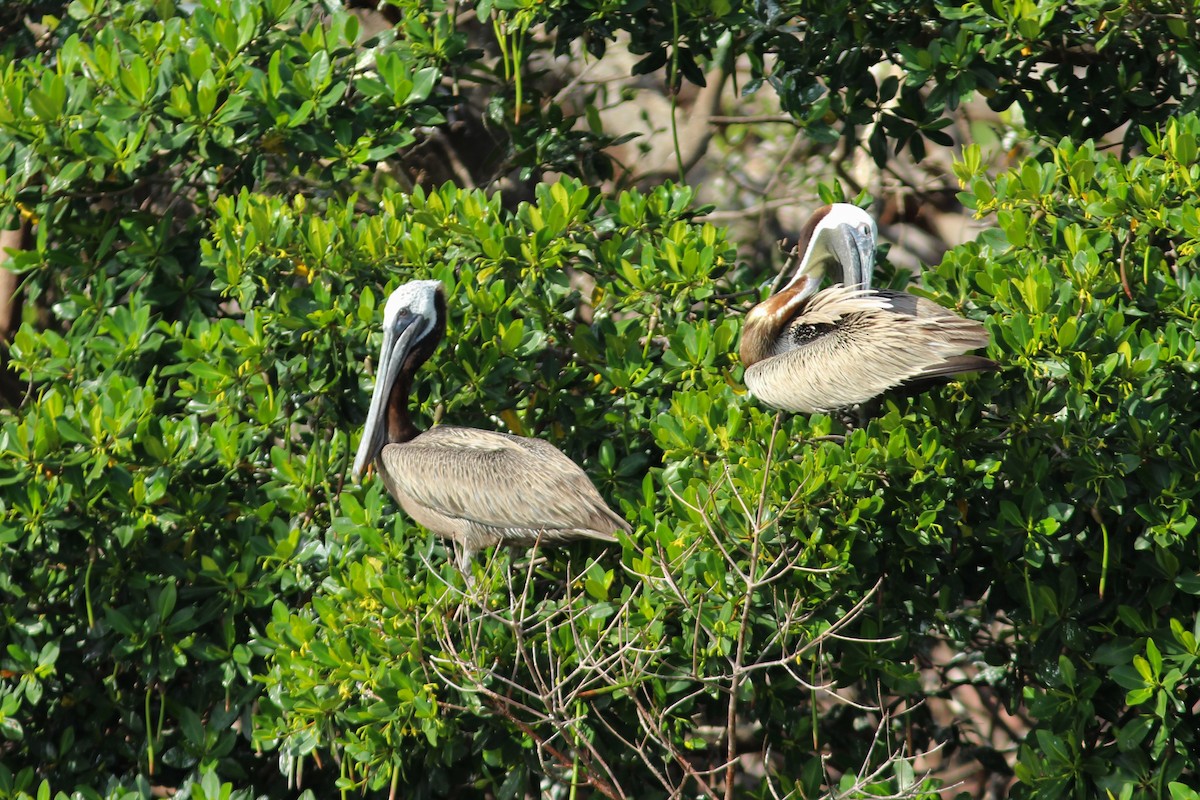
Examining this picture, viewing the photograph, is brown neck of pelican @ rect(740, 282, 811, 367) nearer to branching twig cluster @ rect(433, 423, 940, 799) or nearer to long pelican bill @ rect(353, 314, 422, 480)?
branching twig cluster @ rect(433, 423, 940, 799)

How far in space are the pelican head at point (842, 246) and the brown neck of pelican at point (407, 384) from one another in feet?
4.94

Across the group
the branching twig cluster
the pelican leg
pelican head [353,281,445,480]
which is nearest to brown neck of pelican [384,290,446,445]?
pelican head [353,281,445,480]

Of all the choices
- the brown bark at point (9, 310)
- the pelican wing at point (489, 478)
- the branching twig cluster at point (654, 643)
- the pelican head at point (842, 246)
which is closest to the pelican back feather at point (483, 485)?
the pelican wing at point (489, 478)

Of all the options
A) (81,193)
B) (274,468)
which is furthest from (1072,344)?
(81,193)

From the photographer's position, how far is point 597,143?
671 cm

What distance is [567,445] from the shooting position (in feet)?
17.6

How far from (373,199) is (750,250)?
360cm

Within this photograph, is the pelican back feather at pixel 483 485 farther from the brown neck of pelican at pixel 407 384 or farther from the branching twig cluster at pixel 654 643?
the branching twig cluster at pixel 654 643

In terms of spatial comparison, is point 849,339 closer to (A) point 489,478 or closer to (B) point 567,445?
(B) point 567,445

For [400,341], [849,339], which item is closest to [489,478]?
[400,341]

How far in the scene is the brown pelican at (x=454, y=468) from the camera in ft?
16.5

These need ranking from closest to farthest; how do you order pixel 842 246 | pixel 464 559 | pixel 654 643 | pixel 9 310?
pixel 654 643 → pixel 464 559 → pixel 842 246 → pixel 9 310

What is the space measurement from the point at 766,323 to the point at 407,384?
4.49 ft

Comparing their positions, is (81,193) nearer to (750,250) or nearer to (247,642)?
(247,642)
